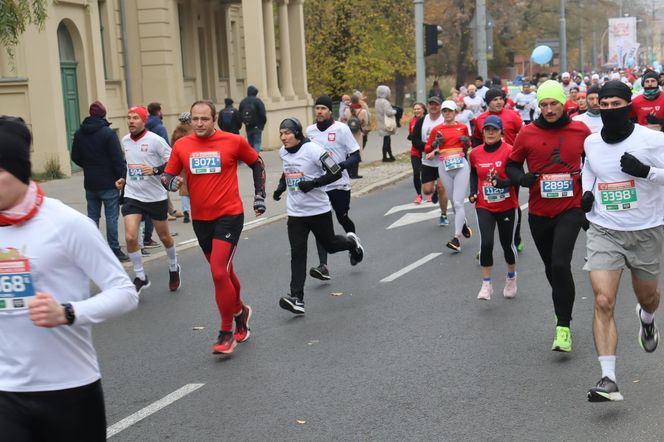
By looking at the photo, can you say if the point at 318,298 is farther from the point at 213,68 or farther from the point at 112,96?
the point at 213,68

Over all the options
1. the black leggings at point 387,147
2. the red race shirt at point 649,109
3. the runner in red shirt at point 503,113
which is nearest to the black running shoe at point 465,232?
the runner in red shirt at point 503,113

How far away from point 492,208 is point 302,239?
5.88 feet

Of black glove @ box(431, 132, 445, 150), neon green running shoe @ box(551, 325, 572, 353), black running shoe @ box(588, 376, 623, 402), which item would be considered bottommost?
neon green running shoe @ box(551, 325, 572, 353)

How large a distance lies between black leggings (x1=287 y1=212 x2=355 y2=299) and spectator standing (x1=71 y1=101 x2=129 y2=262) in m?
3.51

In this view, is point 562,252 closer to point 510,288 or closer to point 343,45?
point 510,288

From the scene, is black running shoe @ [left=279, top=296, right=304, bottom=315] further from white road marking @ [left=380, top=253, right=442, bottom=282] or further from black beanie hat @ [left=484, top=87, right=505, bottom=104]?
black beanie hat @ [left=484, top=87, right=505, bottom=104]

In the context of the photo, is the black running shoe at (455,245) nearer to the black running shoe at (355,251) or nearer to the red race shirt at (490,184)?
the black running shoe at (355,251)

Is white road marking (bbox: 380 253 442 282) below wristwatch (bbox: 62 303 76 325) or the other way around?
below

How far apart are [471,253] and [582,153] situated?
4.99m

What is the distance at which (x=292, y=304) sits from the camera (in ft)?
30.5

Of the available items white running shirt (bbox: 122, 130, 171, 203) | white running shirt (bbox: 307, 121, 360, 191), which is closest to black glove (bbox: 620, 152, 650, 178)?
white running shirt (bbox: 307, 121, 360, 191)

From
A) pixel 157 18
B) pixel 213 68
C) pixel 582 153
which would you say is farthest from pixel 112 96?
pixel 582 153

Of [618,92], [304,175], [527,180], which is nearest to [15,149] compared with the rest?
[618,92]

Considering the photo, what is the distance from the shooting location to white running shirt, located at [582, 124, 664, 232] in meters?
6.41
